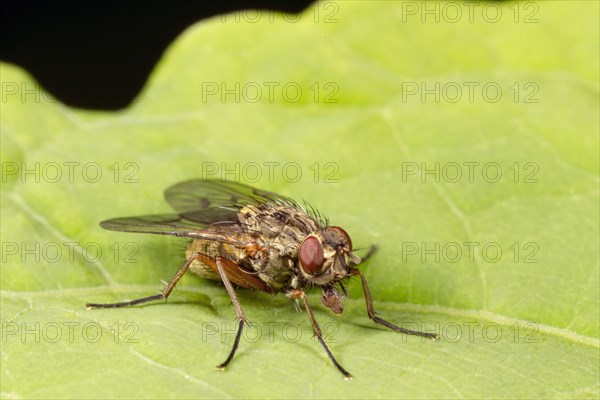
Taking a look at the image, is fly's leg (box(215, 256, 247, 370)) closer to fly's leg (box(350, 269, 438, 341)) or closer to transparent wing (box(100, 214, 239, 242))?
transparent wing (box(100, 214, 239, 242))

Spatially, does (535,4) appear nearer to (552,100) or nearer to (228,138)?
(552,100)

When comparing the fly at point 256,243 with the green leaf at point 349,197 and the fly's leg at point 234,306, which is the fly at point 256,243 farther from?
the green leaf at point 349,197

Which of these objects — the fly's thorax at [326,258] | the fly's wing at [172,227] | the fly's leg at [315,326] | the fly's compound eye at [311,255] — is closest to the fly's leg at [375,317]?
the fly's thorax at [326,258]

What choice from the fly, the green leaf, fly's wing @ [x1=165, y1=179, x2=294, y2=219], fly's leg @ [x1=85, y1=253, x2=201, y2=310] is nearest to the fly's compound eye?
the fly

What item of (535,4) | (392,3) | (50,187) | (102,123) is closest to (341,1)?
(392,3)

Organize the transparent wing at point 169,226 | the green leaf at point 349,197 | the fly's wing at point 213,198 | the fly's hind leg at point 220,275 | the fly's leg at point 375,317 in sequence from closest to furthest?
the green leaf at point 349,197 < the fly's leg at point 375,317 < the fly's hind leg at point 220,275 < the transparent wing at point 169,226 < the fly's wing at point 213,198

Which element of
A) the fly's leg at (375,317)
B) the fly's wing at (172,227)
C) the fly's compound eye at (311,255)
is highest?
the fly's wing at (172,227)

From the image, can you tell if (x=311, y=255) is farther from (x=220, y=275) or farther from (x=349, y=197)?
(x=349, y=197)
